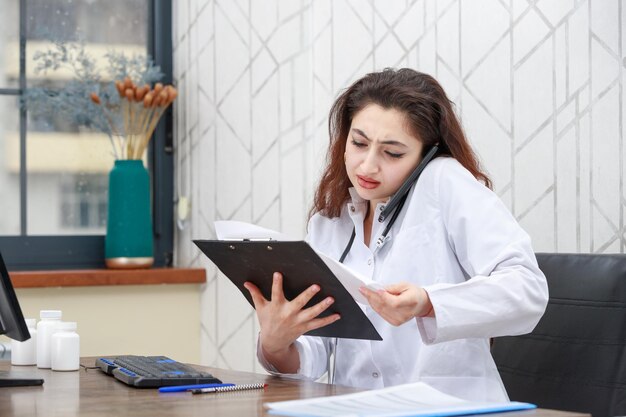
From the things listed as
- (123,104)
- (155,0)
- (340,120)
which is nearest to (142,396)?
(340,120)

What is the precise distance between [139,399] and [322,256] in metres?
0.37

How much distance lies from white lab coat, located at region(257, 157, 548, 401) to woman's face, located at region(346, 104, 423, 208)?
0.05m

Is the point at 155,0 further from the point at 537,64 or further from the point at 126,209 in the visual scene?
the point at 537,64

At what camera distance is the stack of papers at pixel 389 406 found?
4.27 ft

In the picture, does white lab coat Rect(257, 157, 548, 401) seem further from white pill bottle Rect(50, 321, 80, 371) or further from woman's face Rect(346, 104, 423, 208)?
white pill bottle Rect(50, 321, 80, 371)

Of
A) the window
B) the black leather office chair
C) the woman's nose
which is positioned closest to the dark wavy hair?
the woman's nose

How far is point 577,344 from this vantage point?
2.04 metres

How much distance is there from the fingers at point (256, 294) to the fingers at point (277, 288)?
0.04 metres

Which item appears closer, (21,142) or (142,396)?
(142,396)

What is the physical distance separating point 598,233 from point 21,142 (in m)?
A: 2.19

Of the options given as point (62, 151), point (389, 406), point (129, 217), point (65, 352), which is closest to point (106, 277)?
point (129, 217)

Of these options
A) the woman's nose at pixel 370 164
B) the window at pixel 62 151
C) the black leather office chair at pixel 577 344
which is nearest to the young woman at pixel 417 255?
the woman's nose at pixel 370 164

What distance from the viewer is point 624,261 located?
6.48 feet

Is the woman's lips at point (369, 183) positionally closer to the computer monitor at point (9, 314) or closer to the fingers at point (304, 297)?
the fingers at point (304, 297)
